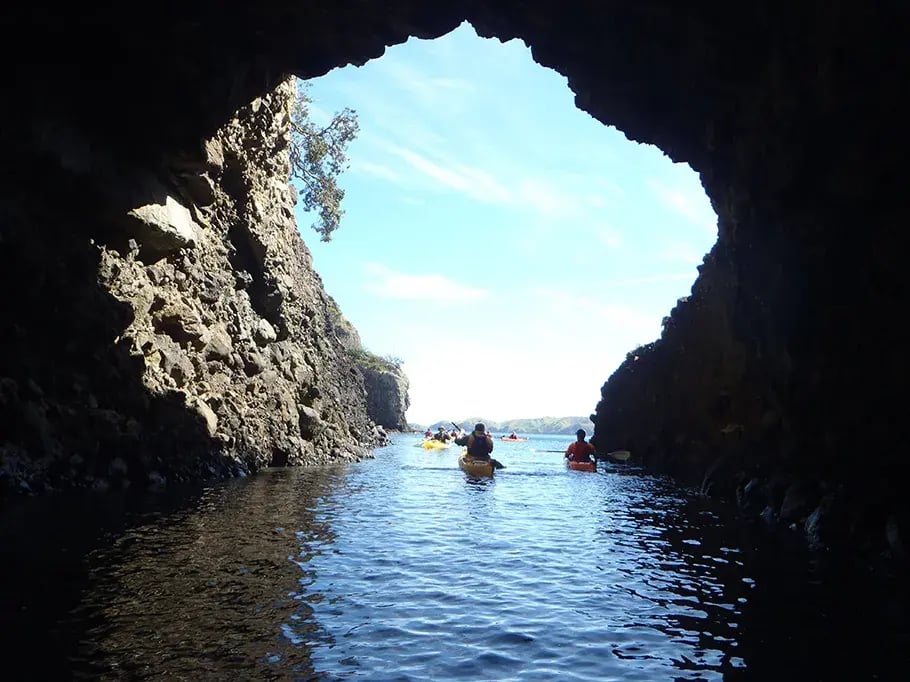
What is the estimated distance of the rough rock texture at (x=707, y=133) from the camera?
41.0 ft

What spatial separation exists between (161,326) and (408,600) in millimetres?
17384

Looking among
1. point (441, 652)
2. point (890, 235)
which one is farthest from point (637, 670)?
point (890, 235)

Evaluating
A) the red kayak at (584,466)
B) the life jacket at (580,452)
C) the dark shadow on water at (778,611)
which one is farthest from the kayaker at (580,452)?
the dark shadow on water at (778,611)

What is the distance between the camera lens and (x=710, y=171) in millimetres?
21703

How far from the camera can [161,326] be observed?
2302cm

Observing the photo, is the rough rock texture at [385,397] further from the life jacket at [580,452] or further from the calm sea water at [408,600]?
the calm sea water at [408,600]

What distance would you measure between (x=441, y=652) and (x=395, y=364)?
358 ft

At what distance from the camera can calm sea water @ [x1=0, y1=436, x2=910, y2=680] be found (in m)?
6.63

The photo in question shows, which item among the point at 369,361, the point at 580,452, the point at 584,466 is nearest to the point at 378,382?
the point at 369,361

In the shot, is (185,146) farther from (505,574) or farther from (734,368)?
(734,368)

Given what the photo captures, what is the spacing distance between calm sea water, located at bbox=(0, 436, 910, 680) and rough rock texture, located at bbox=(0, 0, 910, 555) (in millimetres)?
3709

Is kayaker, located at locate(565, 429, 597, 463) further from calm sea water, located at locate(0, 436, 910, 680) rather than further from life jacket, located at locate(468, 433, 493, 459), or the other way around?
calm sea water, located at locate(0, 436, 910, 680)

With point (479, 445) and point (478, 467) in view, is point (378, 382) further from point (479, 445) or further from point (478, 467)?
point (478, 467)

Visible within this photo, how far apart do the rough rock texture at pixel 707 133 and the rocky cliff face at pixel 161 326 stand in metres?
0.15
